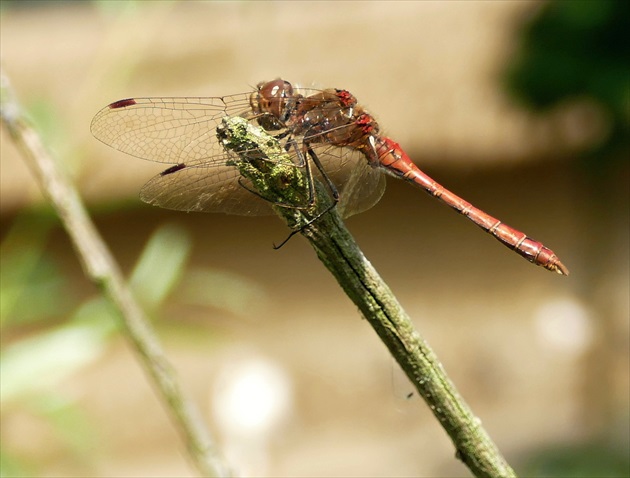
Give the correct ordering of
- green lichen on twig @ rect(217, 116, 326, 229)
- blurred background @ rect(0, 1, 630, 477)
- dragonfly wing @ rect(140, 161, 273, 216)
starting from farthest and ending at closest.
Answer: blurred background @ rect(0, 1, 630, 477), dragonfly wing @ rect(140, 161, 273, 216), green lichen on twig @ rect(217, 116, 326, 229)

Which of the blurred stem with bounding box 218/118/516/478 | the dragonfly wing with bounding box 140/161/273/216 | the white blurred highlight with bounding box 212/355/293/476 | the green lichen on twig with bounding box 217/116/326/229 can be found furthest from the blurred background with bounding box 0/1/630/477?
the blurred stem with bounding box 218/118/516/478

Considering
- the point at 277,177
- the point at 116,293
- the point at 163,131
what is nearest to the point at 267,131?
the point at 163,131

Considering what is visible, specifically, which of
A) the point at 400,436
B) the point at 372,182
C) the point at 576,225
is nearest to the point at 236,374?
the point at 400,436

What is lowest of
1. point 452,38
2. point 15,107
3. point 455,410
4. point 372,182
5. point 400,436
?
Answer: point 455,410

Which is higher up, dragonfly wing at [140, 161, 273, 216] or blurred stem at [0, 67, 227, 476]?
dragonfly wing at [140, 161, 273, 216]

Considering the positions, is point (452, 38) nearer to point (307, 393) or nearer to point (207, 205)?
point (307, 393)

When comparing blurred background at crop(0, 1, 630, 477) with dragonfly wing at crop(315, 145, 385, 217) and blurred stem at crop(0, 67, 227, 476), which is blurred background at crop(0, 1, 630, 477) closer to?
dragonfly wing at crop(315, 145, 385, 217)
